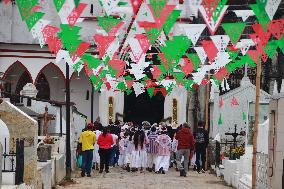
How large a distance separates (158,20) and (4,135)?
3.83 metres

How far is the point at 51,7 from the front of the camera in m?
40.2

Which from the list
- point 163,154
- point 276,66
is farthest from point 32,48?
point 163,154

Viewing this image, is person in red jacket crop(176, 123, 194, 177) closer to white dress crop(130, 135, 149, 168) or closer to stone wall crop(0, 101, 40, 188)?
white dress crop(130, 135, 149, 168)

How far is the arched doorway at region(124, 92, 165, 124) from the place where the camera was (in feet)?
137

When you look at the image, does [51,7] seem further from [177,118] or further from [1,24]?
[177,118]

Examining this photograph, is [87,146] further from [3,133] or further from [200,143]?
[3,133]

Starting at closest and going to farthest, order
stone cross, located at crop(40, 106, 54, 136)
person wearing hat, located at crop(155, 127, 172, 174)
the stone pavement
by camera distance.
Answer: the stone pavement
person wearing hat, located at crop(155, 127, 172, 174)
stone cross, located at crop(40, 106, 54, 136)

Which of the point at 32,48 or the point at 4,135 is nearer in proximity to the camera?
the point at 4,135

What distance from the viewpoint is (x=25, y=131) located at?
1354cm

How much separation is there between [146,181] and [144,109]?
910 inches

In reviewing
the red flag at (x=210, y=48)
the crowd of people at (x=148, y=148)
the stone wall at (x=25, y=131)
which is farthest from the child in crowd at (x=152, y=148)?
the stone wall at (x=25, y=131)

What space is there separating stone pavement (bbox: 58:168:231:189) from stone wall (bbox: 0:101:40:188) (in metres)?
4.05

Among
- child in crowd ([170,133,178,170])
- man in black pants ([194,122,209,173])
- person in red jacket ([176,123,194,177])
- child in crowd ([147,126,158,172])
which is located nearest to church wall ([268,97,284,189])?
person in red jacket ([176,123,194,177])

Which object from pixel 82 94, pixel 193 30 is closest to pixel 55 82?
pixel 82 94
